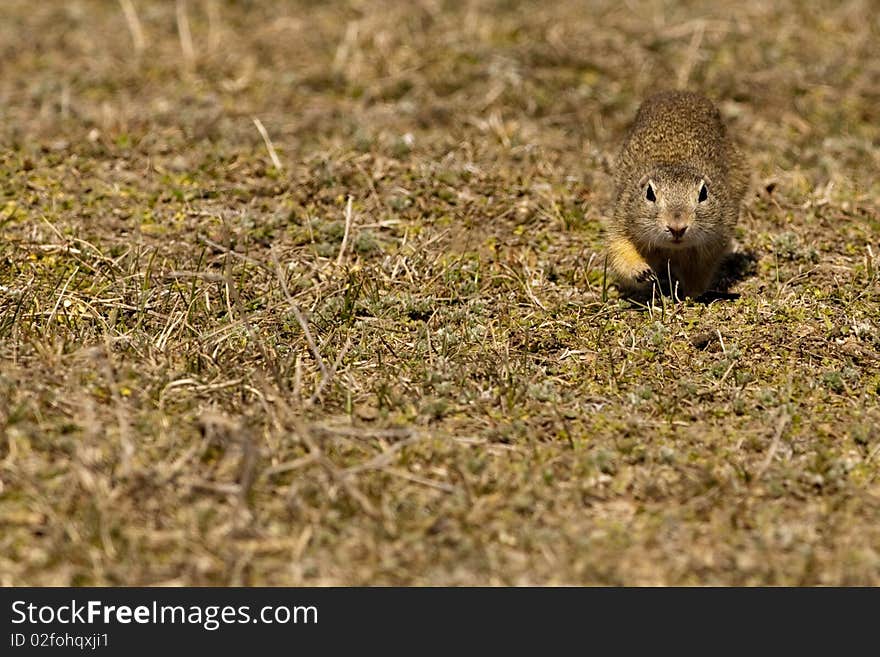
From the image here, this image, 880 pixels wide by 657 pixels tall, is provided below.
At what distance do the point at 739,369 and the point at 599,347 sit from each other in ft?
2.61

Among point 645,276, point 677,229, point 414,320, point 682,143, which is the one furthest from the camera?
point 682,143

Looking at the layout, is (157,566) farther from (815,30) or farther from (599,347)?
(815,30)

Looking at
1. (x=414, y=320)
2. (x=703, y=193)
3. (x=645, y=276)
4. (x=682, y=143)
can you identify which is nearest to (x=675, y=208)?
(x=703, y=193)

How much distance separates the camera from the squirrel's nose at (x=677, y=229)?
6.79m

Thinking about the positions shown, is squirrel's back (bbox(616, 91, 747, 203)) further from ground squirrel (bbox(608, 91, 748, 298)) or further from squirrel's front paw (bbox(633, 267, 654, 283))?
squirrel's front paw (bbox(633, 267, 654, 283))

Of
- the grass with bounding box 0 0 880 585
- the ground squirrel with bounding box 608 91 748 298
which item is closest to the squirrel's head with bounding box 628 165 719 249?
the ground squirrel with bounding box 608 91 748 298

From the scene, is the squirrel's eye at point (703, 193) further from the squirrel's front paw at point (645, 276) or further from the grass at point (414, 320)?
the grass at point (414, 320)

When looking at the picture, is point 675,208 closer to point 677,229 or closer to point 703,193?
point 677,229

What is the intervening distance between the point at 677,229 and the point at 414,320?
5.42 ft

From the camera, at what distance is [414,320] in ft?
23.2

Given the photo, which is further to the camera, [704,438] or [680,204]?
[680,204]

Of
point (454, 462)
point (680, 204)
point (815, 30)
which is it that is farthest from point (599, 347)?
point (815, 30)
